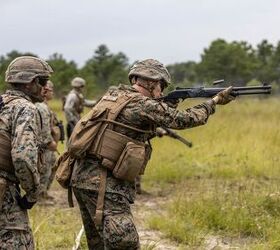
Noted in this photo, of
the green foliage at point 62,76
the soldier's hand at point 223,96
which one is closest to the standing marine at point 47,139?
the soldier's hand at point 223,96

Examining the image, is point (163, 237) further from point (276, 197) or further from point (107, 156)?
point (107, 156)

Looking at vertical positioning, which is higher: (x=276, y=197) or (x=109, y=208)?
(x=109, y=208)

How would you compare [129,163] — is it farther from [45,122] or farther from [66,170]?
[45,122]

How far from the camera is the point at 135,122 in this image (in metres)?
4.62

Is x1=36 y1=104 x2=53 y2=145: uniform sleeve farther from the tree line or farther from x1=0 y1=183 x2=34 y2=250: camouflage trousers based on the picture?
the tree line

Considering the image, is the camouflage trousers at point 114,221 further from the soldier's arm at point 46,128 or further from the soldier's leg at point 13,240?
the soldier's arm at point 46,128

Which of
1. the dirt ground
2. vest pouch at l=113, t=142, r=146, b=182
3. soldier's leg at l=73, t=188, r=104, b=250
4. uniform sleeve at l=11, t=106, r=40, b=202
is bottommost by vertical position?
the dirt ground

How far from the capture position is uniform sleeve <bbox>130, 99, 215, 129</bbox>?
453 centimetres

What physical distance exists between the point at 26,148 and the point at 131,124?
3.41ft

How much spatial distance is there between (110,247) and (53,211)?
387 cm

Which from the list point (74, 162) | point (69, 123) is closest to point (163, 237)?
point (74, 162)

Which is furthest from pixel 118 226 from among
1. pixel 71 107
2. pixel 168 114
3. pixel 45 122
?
pixel 71 107

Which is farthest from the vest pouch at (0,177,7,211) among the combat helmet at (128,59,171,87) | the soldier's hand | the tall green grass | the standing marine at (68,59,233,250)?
the tall green grass

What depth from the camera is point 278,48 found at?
44.1 m
